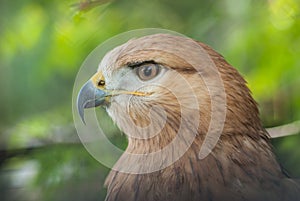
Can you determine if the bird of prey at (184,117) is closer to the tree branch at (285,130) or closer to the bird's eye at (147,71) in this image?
the bird's eye at (147,71)

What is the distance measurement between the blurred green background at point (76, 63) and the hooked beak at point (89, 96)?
0.48 feet

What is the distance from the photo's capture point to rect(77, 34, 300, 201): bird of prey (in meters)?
1.38

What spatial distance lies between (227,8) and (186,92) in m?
0.34

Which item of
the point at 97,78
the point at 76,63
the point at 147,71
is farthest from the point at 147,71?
the point at 76,63

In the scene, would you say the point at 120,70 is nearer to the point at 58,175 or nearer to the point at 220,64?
the point at 220,64

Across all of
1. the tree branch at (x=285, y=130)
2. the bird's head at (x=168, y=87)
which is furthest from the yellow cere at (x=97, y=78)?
the tree branch at (x=285, y=130)

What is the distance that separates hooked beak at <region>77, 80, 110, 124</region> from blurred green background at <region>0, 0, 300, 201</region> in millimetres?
146

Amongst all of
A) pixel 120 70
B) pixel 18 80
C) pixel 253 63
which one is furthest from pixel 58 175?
pixel 253 63

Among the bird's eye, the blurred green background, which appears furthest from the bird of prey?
the blurred green background

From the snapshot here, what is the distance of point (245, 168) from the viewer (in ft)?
4.58

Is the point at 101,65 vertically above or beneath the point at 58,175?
above

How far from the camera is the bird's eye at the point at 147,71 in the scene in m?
1.38

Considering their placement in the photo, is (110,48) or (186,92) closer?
(186,92)

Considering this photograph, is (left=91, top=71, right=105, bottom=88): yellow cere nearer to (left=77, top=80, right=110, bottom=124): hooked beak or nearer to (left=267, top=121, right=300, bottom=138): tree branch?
(left=77, top=80, right=110, bottom=124): hooked beak
